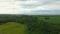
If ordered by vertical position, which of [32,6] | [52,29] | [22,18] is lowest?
[52,29]

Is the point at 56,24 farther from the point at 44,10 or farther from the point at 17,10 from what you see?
the point at 17,10

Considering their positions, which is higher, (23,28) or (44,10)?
(44,10)

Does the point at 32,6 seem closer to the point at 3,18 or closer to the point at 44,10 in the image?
the point at 44,10

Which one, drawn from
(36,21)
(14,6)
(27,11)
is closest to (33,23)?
(36,21)

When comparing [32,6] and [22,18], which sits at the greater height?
[32,6]

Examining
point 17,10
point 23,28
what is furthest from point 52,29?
point 17,10
